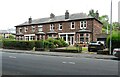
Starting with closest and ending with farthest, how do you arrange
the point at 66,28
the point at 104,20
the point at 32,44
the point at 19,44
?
the point at 32,44 → the point at 19,44 → the point at 66,28 → the point at 104,20

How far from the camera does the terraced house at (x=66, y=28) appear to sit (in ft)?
158

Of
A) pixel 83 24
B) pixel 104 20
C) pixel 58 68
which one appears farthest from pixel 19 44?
pixel 104 20

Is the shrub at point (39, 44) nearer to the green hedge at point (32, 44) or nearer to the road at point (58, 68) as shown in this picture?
the green hedge at point (32, 44)

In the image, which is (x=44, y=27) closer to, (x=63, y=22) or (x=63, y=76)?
(x=63, y=22)

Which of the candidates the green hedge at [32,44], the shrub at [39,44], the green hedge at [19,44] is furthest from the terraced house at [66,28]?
the green hedge at [19,44]

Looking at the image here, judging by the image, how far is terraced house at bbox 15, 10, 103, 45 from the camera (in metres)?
48.2

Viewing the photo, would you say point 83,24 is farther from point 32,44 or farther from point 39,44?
point 32,44

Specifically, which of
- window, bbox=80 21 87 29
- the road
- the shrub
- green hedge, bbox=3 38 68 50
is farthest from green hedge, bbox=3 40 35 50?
the road

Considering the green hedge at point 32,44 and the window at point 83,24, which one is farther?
the window at point 83,24

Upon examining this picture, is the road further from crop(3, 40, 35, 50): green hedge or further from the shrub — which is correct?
crop(3, 40, 35, 50): green hedge

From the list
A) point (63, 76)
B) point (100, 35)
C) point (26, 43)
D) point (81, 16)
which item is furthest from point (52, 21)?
point (63, 76)

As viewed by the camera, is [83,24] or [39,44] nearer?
[39,44]

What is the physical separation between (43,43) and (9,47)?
26.6 ft

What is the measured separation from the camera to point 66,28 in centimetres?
5250
